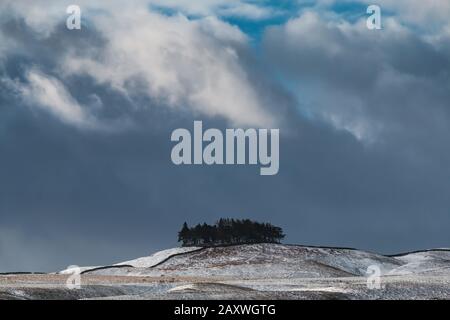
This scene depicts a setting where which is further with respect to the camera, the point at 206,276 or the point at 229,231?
the point at 229,231

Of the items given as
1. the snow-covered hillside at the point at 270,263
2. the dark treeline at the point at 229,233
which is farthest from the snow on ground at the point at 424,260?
the dark treeline at the point at 229,233

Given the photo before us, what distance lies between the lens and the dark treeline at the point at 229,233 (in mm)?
142875

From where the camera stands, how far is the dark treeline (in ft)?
469

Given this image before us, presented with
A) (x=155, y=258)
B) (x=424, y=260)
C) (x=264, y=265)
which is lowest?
(x=264, y=265)

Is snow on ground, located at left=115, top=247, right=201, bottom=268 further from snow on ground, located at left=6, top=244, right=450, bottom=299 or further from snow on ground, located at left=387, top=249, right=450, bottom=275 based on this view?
snow on ground, located at left=387, top=249, right=450, bottom=275

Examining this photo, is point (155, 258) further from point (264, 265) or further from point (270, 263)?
point (270, 263)

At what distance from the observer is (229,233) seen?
142750 millimetres

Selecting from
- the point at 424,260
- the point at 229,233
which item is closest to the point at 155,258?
the point at 229,233

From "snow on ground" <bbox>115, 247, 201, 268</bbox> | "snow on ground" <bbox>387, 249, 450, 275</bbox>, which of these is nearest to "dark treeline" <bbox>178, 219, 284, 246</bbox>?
"snow on ground" <bbox>115, 247, 201, 268</bbox>

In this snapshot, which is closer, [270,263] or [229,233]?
[270,263]
